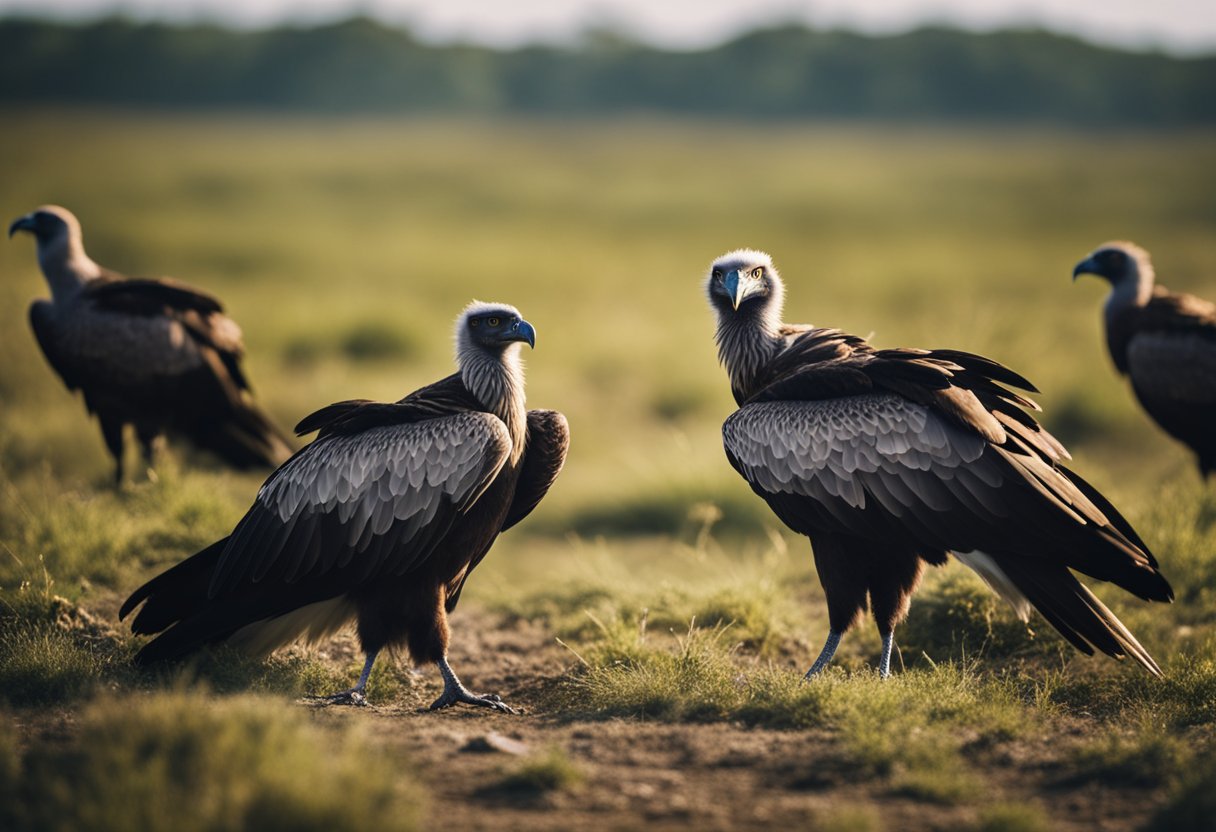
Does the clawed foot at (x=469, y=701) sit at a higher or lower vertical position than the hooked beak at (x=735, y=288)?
lower

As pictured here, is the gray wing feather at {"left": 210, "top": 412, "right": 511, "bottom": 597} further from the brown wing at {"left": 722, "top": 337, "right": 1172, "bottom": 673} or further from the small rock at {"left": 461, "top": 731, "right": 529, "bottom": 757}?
the brown wing at {"left": 722, "top": 337, "right": 1172, "bottom": 673}

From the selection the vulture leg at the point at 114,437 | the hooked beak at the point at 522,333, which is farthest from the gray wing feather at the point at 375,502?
the vulture leg at the point at 114,437

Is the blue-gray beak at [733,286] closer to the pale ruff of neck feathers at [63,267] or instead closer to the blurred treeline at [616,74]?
the pale ruff of neck feathers at [63,267]

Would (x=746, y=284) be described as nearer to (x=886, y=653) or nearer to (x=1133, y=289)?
(x=886, y=653)

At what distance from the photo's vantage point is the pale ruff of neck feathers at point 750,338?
691 centimetres

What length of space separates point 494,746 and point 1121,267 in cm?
758

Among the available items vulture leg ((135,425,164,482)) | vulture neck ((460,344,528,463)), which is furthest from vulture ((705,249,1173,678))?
vulture leg ((135,425,164,482))

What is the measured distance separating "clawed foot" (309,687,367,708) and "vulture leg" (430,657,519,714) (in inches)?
14.4

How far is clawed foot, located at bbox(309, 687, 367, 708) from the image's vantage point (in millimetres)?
5879

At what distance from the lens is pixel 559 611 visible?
797 centimetres

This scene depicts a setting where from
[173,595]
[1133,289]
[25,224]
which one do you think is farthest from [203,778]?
[1133,289]

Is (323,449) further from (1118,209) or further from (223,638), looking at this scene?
(1118,209)

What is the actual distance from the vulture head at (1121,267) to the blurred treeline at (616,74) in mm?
74878

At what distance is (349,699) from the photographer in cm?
591
